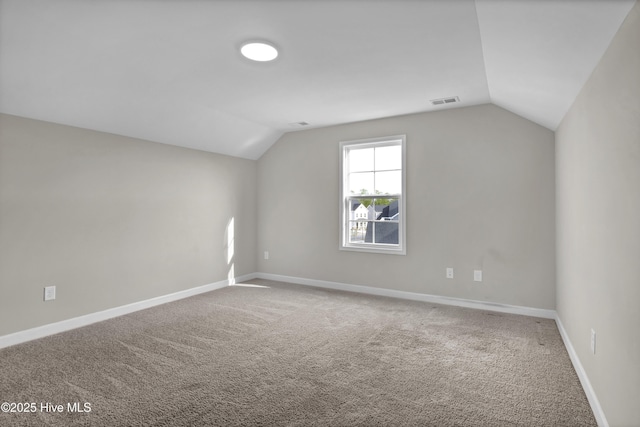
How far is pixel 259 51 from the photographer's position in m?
2.57

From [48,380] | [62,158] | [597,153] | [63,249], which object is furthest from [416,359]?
[62,158]

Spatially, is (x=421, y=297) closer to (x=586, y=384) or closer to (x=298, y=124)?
(x=586, y=384)

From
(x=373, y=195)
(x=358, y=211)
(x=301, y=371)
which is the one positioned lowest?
(x=301, y=371)

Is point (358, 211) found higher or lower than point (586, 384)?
higher

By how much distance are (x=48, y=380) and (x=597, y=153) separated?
377 centimetres

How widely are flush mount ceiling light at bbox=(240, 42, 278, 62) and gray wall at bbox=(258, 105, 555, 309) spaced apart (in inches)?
89.2

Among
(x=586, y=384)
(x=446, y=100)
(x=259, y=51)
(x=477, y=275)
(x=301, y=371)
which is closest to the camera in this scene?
(x=586, y=384)

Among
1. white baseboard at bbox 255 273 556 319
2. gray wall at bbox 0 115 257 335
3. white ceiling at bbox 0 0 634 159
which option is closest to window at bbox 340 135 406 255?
white baseboard at bbox 255 273 556 319

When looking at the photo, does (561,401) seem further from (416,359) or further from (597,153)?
(597,153)

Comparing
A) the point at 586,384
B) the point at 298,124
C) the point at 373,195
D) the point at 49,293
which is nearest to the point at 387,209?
the point at 373,195

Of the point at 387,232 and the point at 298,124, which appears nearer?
the point at 387,232

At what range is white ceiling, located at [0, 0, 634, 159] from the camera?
6.39 feet

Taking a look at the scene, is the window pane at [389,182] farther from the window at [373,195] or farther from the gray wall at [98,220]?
the gray wall at [98,220]

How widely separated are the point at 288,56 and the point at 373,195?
97.9 inches
